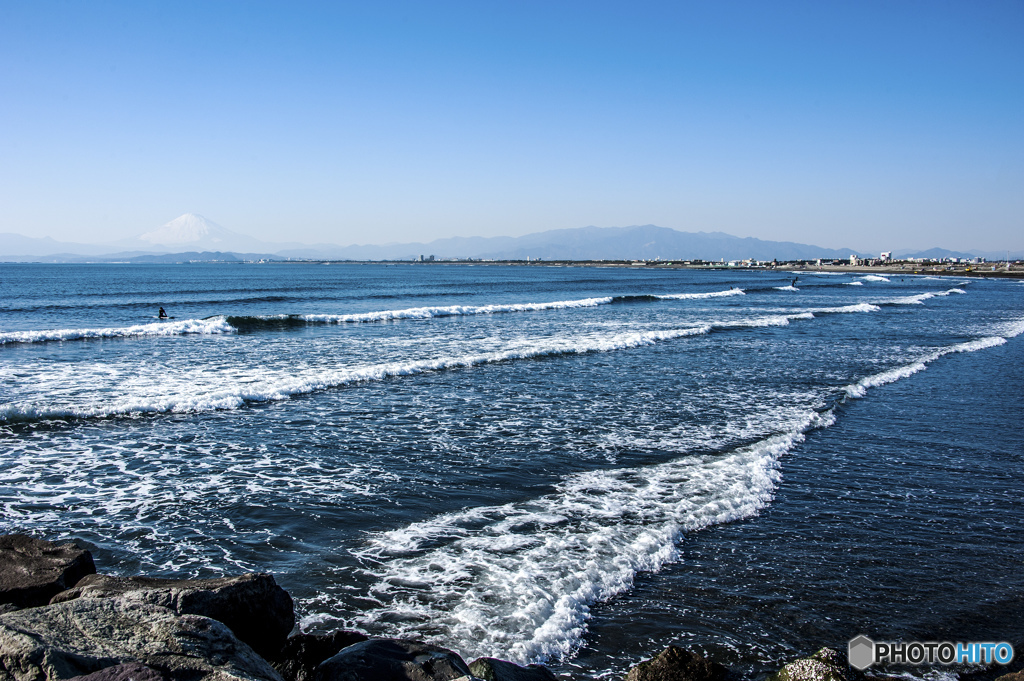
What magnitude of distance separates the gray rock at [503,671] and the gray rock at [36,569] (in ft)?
10.8

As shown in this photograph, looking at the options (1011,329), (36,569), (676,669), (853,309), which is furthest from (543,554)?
(853,309)

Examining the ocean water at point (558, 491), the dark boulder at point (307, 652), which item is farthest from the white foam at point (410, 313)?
the dark boulder at point (307, 652)

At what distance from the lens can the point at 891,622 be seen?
17.5 feet

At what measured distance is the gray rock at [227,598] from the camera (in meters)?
3.95

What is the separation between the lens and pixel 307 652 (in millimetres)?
4148

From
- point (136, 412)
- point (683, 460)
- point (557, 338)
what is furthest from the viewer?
point (557, 338)

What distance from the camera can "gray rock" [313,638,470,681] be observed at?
363 centimetres

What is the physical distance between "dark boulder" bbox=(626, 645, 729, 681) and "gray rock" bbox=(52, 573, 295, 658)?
8.71 feet

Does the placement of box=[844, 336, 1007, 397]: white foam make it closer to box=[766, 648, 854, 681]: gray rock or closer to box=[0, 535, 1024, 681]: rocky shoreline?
box=[766, 648, 854, 681]: gray rock

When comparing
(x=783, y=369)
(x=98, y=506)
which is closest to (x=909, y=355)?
(x=783, y=369)

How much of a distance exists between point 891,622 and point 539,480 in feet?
15.6

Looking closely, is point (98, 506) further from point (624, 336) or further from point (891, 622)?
point (624, 336)

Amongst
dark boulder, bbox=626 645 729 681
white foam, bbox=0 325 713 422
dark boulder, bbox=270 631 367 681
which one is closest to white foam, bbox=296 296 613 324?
white foam, bbox=0 325 713 422

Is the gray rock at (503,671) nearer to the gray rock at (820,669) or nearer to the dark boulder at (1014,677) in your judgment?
the gray rock at (820,669)
